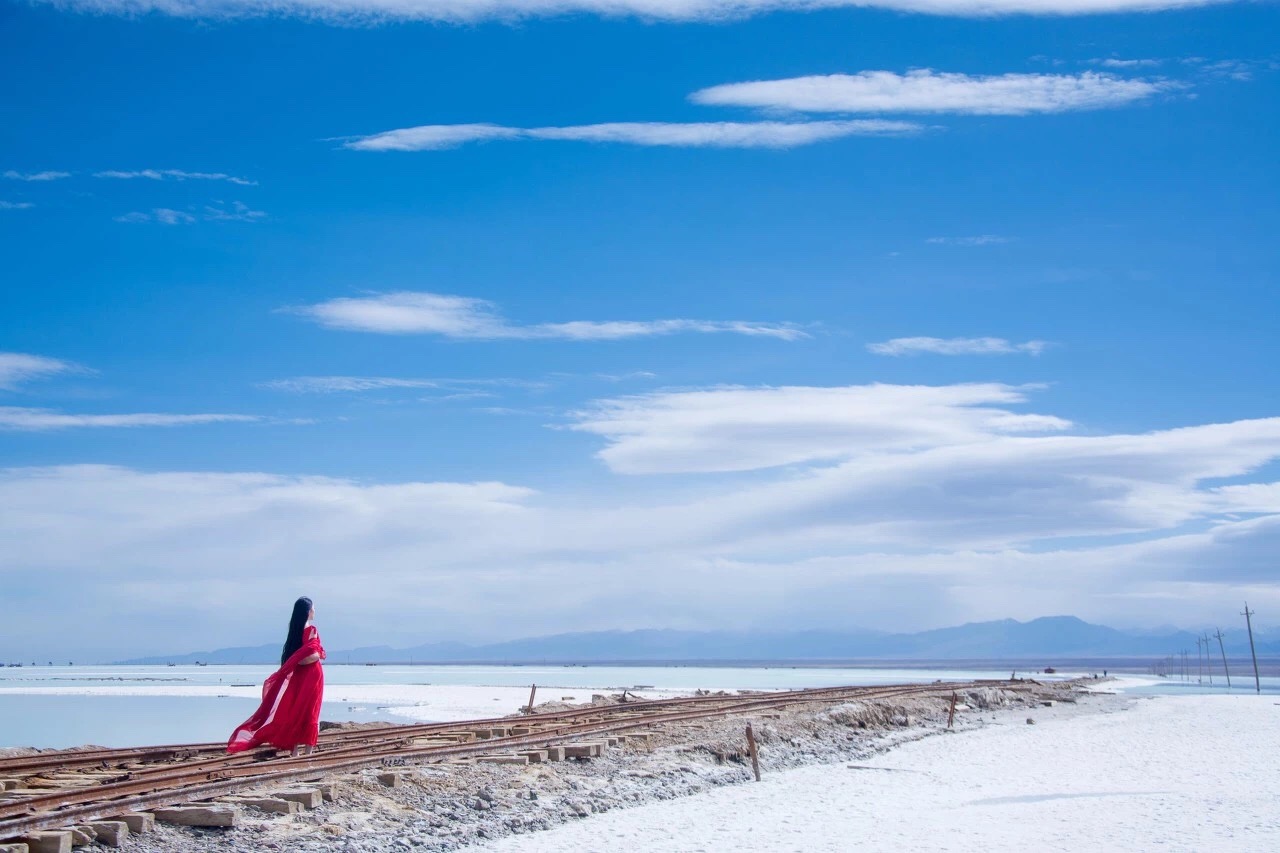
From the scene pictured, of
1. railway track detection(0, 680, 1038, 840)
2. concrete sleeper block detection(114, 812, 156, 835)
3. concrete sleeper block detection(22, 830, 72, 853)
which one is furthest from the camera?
railway track detection(0, 680, 1038, 840)

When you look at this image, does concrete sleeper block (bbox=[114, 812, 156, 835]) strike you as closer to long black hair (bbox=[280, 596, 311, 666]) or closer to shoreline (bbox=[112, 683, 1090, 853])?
shoreline (bbox=[112, 683, 1090, 853])

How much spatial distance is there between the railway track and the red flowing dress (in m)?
0.26

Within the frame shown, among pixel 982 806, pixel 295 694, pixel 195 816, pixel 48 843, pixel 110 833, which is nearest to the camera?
pixel 48 843

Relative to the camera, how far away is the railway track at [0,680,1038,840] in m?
11.5

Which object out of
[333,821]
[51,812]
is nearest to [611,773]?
[333,821]

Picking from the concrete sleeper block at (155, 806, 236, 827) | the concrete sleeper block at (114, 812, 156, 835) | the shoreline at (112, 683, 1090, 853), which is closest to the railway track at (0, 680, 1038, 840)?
the concrete sleeper block at (114, 812, 156, 835)

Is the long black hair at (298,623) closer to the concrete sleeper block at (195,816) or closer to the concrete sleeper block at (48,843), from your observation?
the concrete sleeper block at (195,816)

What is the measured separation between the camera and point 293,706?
→ 1555 centimetres

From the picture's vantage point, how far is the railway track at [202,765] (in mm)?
11500

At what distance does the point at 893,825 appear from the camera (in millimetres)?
16109

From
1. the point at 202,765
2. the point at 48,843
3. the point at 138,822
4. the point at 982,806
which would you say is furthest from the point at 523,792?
the point at 982,806

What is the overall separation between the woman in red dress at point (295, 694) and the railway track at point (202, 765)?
0.93 ft

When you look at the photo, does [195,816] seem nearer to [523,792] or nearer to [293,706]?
[293,706]

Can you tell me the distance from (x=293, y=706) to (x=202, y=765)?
4.41 feet
